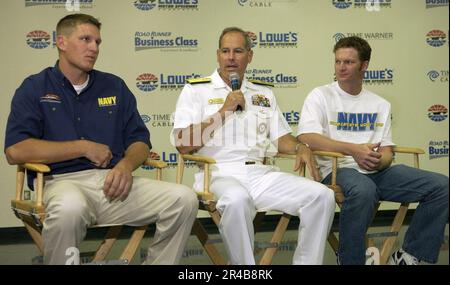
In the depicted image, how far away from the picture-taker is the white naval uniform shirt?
3.58 meters

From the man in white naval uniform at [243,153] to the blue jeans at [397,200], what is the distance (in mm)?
170

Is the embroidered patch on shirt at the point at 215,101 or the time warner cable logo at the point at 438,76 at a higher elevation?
the time warner cable logo at the point at 438,76

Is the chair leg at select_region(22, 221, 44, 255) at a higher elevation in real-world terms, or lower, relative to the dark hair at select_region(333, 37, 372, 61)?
lower

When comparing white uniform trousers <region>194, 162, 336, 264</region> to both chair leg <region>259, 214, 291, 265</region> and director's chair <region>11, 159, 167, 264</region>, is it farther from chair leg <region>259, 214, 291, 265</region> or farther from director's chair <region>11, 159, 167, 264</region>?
director's chair <region>11, 159, 167, 264</region>

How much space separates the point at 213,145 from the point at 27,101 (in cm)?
112

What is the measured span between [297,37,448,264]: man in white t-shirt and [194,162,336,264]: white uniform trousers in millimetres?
197

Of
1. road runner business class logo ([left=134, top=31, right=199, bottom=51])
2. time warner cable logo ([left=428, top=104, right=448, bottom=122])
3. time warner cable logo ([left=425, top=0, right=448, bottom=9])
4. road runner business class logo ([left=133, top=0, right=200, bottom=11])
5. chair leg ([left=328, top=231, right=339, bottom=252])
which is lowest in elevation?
chair leg ([left=328, top=231, right=339, bottom=252])

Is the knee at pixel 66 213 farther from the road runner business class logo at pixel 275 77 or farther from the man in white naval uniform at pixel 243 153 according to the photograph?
the road runner business class logo at pixel 275 77

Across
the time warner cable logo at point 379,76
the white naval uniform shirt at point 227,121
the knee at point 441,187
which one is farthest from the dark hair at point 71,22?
the time warner cable logo at point 379,76

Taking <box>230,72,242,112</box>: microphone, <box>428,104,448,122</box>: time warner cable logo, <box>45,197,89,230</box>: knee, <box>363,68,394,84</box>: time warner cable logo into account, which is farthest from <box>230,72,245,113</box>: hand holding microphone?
<box>428,104,448,122</box>: time warner cable logo

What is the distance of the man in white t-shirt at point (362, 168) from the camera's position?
11.2 feet
